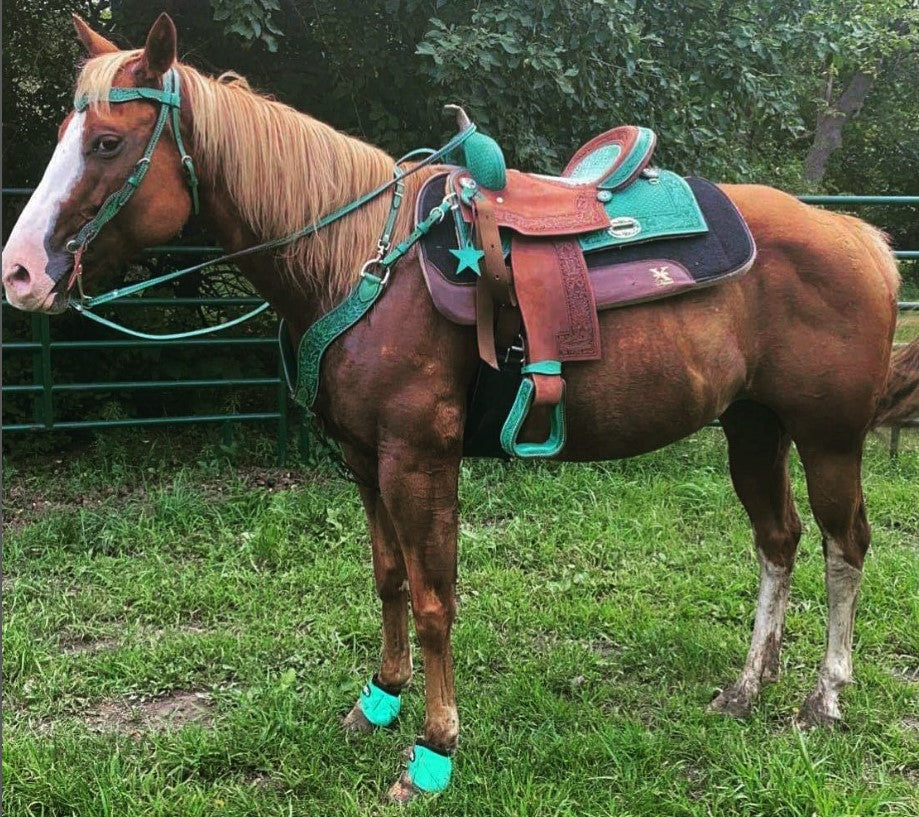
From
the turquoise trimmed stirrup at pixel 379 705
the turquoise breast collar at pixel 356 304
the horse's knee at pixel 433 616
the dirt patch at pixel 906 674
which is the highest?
the turquoise breast collar at pixel 356 304

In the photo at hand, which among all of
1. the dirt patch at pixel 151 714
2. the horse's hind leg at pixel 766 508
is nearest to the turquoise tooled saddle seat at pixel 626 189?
the horse's hind leg at pixel 766 508

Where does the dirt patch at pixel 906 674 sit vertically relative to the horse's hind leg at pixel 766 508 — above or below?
below

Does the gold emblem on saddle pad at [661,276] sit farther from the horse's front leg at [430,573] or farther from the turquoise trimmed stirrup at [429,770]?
the turquoise trimmed stirrup at [429,770]

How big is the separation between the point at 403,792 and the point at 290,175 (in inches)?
72.5

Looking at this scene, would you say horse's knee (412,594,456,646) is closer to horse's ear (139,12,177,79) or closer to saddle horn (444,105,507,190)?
saddle horn (444,105,507,190)

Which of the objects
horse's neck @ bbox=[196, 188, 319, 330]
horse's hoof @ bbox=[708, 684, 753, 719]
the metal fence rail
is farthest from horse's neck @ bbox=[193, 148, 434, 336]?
the metal fence rail

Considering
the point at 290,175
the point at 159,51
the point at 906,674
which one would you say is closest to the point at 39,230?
the point at 159,51

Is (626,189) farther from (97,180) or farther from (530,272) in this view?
(97,180)

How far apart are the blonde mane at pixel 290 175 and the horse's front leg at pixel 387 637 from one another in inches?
32.3

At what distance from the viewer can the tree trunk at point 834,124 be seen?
1658 cm

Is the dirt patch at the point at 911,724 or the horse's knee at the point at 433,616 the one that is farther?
the dirt patch at the point at 911,724

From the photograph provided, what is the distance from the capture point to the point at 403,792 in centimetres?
227

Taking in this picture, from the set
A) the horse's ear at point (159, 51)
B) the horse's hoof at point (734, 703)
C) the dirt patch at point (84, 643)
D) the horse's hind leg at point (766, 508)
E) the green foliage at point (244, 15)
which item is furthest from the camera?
the green foliage at point (244, 15)

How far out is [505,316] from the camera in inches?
86.6
